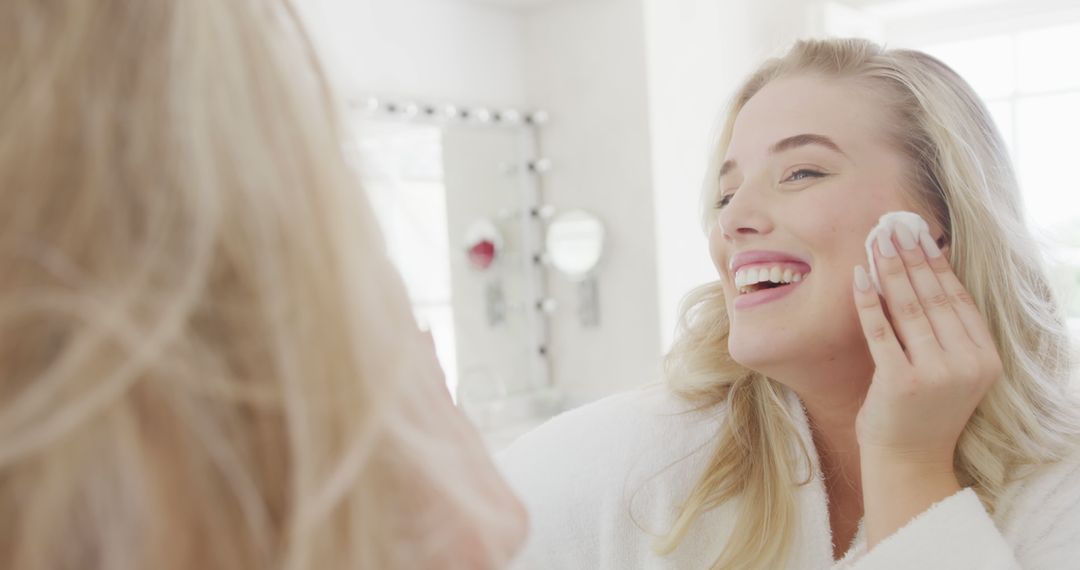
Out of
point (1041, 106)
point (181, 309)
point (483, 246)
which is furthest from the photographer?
point (1041, 106)

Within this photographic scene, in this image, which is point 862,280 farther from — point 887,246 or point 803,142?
point 803,142

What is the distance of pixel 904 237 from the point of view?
31.3 inches

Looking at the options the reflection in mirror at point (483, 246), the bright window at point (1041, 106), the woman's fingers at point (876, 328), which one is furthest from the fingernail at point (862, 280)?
the bright window at point (1041, 106)

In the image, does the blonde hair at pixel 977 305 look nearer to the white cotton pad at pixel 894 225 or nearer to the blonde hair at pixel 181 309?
the white cotton pad at pixel 894 225

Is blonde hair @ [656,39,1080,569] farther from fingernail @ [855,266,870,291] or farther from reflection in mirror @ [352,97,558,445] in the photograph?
reflection in mirror @ [352,97,558,445]

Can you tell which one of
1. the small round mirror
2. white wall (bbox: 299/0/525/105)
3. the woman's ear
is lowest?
the small round mirror

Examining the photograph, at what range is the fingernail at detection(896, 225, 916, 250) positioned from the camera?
2.61 ft

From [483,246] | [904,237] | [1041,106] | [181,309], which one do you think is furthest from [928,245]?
[1041,106]

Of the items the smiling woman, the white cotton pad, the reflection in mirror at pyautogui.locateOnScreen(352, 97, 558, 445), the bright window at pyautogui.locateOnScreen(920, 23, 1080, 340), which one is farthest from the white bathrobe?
the bright window at pyautogui.locateOnScreen(920, 23, 1080, 340)

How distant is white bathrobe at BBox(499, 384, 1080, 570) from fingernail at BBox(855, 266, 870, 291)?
207 millimetres

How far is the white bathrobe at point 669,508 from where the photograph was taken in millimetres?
717

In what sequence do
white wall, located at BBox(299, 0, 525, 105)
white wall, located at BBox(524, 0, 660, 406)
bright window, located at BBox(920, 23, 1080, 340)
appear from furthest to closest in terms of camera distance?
bright window, located at BBox(920, 23, 1080, 340) → white wall, located at BBox(524, 0, 660, 406) → white wall, located at BBox(299, 0, 525, 105)

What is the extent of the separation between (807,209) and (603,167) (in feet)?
5.54

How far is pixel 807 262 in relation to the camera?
866mm
